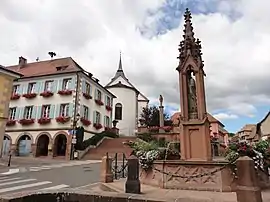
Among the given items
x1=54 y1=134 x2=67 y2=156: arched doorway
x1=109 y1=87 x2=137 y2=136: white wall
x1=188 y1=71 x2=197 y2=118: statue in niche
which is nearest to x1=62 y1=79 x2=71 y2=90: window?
x1=54 y1=134 x2=67 y2=156: arched doorway

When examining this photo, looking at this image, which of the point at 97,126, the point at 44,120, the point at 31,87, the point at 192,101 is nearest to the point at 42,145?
the point at 44,120

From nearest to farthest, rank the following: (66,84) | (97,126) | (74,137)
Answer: (74,137), (66,84), (97,126)

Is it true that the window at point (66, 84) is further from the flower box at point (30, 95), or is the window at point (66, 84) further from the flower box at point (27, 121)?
the flower box at point (27, 121)

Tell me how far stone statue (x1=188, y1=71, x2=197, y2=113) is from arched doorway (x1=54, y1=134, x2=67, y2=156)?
22957 millimetres

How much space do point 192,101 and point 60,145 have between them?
2531cm

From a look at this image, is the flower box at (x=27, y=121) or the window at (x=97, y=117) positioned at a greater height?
the window at (x=97, y=117)

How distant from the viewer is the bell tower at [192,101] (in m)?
8.89

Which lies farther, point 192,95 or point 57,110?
point 57,110

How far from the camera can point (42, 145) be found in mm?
31719

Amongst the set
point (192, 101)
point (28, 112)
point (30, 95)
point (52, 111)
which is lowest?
point (192, 101)

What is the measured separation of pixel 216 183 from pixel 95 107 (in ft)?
93.8

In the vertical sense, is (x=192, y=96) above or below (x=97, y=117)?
below

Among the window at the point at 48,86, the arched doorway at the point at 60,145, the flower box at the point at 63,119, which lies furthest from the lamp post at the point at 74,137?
the window at the point at 48,86

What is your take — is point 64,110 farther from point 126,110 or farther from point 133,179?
point 133,179
